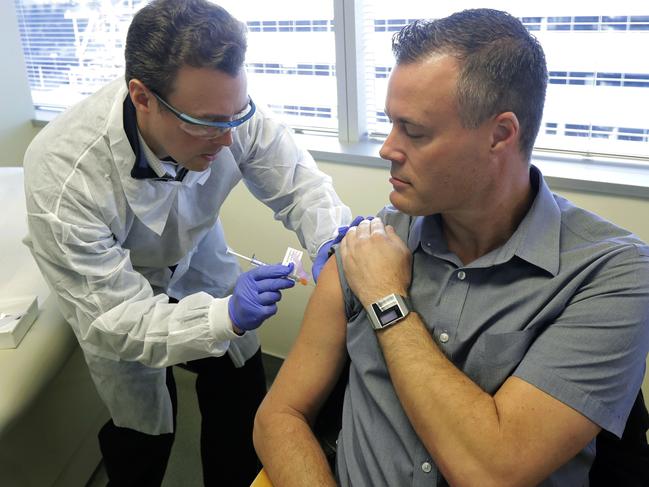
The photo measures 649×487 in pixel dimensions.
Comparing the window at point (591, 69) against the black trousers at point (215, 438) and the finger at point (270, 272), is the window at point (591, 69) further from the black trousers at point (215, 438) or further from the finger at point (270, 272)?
the black trousers at point (215, 438)

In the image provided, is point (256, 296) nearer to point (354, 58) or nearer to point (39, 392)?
point (39, 392)

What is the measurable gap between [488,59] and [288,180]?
886 millimetres

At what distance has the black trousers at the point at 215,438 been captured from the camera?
178 centimetres

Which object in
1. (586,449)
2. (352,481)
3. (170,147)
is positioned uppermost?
(170,147)

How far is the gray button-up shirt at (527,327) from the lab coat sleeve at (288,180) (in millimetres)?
527

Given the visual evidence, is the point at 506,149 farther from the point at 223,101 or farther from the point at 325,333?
the point at 223,101

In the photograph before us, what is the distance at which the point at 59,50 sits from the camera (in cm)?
319

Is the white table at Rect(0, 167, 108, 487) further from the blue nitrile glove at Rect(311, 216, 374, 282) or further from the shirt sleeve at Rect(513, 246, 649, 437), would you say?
the shirt sleeve at Rect(513, 246, 649, 437)

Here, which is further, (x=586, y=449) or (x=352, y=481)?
(x=352, y=481)

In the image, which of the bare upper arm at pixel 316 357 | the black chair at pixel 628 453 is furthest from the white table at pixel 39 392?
the black chair at pixel 628 453

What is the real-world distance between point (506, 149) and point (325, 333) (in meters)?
0.51

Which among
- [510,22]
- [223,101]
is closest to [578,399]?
[510,22]

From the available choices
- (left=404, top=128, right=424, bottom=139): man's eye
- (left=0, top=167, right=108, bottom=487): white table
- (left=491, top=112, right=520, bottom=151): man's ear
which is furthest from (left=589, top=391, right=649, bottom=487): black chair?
(left=0, top=167, right=108, bottom=487): white table

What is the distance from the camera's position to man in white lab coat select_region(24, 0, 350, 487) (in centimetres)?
137
